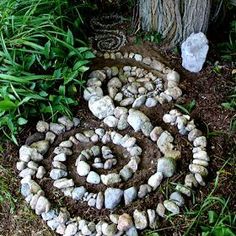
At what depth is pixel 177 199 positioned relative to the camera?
195 centimetres

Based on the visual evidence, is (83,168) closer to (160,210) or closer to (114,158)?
(114,158)

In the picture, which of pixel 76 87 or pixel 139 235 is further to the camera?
pixel 76 87

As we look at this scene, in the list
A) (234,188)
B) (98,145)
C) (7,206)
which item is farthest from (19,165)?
(234,188)

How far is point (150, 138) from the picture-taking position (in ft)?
7.07

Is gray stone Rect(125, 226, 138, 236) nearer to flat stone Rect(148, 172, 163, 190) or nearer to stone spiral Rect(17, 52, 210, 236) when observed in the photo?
stone spiral Rect(17, 52, 210, 236)

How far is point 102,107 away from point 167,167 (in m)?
0.41

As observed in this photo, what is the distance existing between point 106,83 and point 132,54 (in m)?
0.20

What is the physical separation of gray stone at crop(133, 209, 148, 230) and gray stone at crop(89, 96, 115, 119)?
1.62ft

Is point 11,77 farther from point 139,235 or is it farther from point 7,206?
point 139,235

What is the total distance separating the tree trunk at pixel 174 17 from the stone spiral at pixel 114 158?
0.57ft

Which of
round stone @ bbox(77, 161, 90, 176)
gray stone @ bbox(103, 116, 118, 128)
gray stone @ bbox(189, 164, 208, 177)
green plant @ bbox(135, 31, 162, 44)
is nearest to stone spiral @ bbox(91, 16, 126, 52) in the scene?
green plant @ bbox(135, 31, 162, 44)

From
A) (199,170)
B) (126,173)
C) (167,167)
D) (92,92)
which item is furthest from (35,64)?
(199,170)

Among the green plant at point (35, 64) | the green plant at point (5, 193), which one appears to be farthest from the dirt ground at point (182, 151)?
the green plant at point (35, 64)

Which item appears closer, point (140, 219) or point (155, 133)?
point (140, 219)
